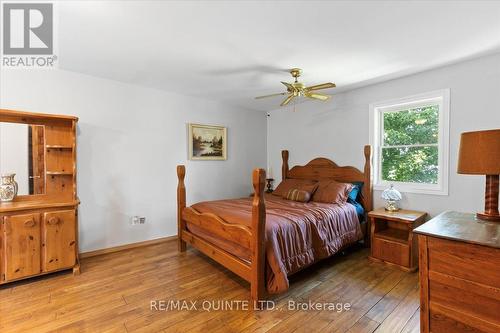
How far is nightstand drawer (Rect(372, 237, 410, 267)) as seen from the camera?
2744 millimetres

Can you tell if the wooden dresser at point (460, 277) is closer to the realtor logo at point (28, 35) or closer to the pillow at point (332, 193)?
the pillow at point (332, 193)

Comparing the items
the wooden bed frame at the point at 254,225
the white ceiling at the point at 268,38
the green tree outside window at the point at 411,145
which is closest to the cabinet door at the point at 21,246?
the wooden bed frame at the point at 254,225

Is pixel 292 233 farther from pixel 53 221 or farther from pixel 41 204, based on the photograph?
pixel 41 204

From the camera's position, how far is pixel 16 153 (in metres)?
2.69

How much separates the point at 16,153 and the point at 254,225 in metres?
2.83

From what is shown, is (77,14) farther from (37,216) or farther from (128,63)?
(37,216)

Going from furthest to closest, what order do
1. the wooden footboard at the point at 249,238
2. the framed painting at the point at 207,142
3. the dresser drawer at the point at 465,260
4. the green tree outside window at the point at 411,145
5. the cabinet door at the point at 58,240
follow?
the framed painting at the point at 207,142 → the green tree outside window at the point at 411,145 → the cabinet door at the point at 58,240 → the wooden footboard at the point at 249,238 → the dresser drawer at the point at 465,260

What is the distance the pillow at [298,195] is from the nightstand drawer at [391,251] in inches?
39.5

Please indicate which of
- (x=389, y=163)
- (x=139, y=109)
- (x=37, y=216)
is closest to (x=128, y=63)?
(x=139, y=109)

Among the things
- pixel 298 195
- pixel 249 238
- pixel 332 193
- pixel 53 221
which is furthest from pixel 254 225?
pixel 53 221

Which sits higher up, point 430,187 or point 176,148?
point 176,148

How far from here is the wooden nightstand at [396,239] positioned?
2.72 m

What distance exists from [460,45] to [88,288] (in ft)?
14.3

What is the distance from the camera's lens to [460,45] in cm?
231
